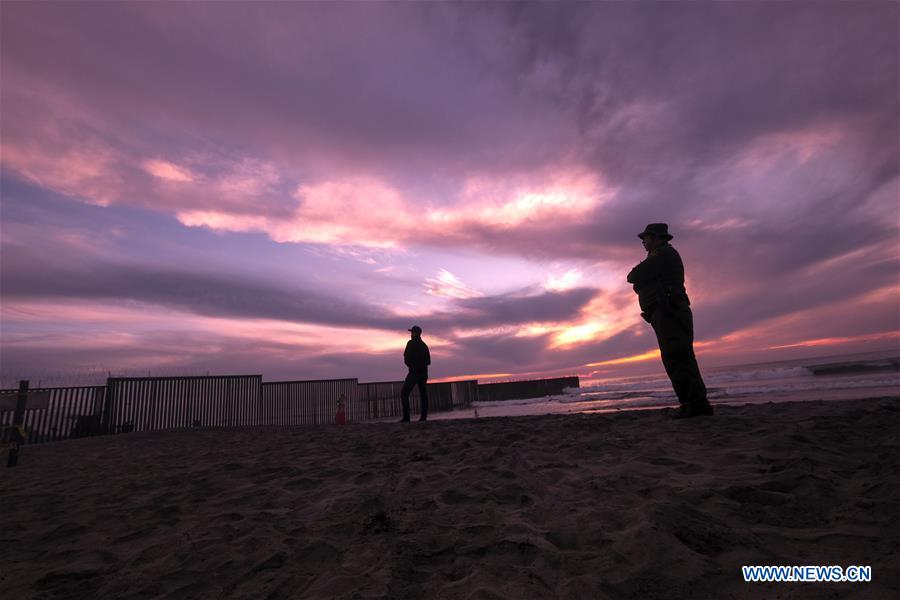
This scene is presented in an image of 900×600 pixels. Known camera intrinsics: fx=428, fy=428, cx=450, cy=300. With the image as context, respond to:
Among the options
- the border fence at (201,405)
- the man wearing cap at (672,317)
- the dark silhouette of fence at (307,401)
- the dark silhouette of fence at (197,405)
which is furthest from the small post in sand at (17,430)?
the man wearing cap at (672,317)

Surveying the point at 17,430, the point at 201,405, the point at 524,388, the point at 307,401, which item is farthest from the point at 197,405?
the point at 524,388

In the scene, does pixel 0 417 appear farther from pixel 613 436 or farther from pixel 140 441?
pixel 613 436

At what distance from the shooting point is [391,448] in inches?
219

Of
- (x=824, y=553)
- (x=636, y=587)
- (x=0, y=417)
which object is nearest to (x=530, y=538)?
(x=636, y=587)

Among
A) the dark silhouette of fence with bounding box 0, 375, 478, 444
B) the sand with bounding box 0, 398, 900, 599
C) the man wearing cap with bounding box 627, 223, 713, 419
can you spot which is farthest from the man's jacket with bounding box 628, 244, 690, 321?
the dark silhouette of fence with bounding box 0, 375, 478, 444

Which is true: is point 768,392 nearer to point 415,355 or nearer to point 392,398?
point 415,355

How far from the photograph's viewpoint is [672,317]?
5715mm

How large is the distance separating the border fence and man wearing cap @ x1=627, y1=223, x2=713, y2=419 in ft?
30.9

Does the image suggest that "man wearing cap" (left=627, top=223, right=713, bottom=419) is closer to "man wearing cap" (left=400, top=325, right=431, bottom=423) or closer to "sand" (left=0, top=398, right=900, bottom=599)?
"sand" (left=0, top=398, right=900, bottom=599)

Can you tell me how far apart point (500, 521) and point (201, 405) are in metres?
13.5

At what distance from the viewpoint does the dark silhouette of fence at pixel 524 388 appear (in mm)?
29666

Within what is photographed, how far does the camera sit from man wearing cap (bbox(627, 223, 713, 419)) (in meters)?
5.59

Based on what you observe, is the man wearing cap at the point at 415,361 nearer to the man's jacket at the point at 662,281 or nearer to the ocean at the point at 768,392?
the ocean at the point at 768,392

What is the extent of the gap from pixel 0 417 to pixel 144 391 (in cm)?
306
